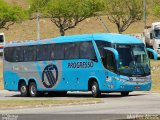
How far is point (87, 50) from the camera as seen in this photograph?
32781 millimetres

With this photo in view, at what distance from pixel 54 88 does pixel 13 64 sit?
4092 millimetres

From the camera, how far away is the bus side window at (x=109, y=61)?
31547 mm

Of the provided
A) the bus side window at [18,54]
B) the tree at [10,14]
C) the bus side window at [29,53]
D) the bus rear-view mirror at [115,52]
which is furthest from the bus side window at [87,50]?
the tree at [10,14]

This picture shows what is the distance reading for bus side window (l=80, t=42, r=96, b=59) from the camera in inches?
1278

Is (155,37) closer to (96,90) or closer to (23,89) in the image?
(23,89)

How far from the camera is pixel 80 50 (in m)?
33.3

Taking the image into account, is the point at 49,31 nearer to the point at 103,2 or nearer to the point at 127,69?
the point at 103,2

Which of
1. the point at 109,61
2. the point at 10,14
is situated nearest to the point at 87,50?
the point at 109,61

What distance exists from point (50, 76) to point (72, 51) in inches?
109

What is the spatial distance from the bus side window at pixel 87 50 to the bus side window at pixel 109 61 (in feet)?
2.84

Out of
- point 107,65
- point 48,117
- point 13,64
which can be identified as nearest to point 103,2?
point 13,64

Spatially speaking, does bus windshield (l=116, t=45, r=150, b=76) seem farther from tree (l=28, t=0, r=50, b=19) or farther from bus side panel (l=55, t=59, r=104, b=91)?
tree (l=28, t=0, r=50, b=19)

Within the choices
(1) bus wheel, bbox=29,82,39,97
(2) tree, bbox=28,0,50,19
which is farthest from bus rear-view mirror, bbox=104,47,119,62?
(2) tree, bbox=28,0,50,19

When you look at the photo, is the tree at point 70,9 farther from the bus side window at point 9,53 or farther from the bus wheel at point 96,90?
the bus wheel at point 96,90
